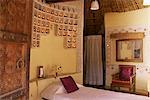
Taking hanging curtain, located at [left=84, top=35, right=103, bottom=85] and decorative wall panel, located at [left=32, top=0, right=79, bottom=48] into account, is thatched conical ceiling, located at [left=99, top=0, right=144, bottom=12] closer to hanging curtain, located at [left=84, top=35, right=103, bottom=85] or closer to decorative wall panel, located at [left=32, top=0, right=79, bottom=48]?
hanging curtain, located at [left=84, top=35, right=103, bottom=85]

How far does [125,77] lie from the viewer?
240 inches

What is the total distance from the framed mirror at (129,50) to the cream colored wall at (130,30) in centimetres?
12

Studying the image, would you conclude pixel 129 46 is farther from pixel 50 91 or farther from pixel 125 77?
pixel 50 91

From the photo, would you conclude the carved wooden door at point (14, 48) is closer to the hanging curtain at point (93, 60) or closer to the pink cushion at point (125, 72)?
the pink cushion at point (125, 72)

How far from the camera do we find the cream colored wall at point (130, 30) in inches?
223

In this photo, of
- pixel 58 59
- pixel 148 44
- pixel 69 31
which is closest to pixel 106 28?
Result: pixel 148 44

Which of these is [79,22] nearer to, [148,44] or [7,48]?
[148,44]

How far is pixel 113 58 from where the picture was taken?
6.47 meters

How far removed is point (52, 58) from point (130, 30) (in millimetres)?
2835

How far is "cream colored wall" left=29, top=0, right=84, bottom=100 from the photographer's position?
11.9 ft

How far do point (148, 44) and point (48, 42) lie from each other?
292 cm

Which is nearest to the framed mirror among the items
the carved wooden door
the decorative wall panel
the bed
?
the decorative wall panel

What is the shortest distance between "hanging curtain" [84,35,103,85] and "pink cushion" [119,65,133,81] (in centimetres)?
104

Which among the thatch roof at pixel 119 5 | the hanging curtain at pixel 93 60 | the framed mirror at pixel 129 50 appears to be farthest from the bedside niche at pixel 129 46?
the hanging curtain at pixel 93 60
